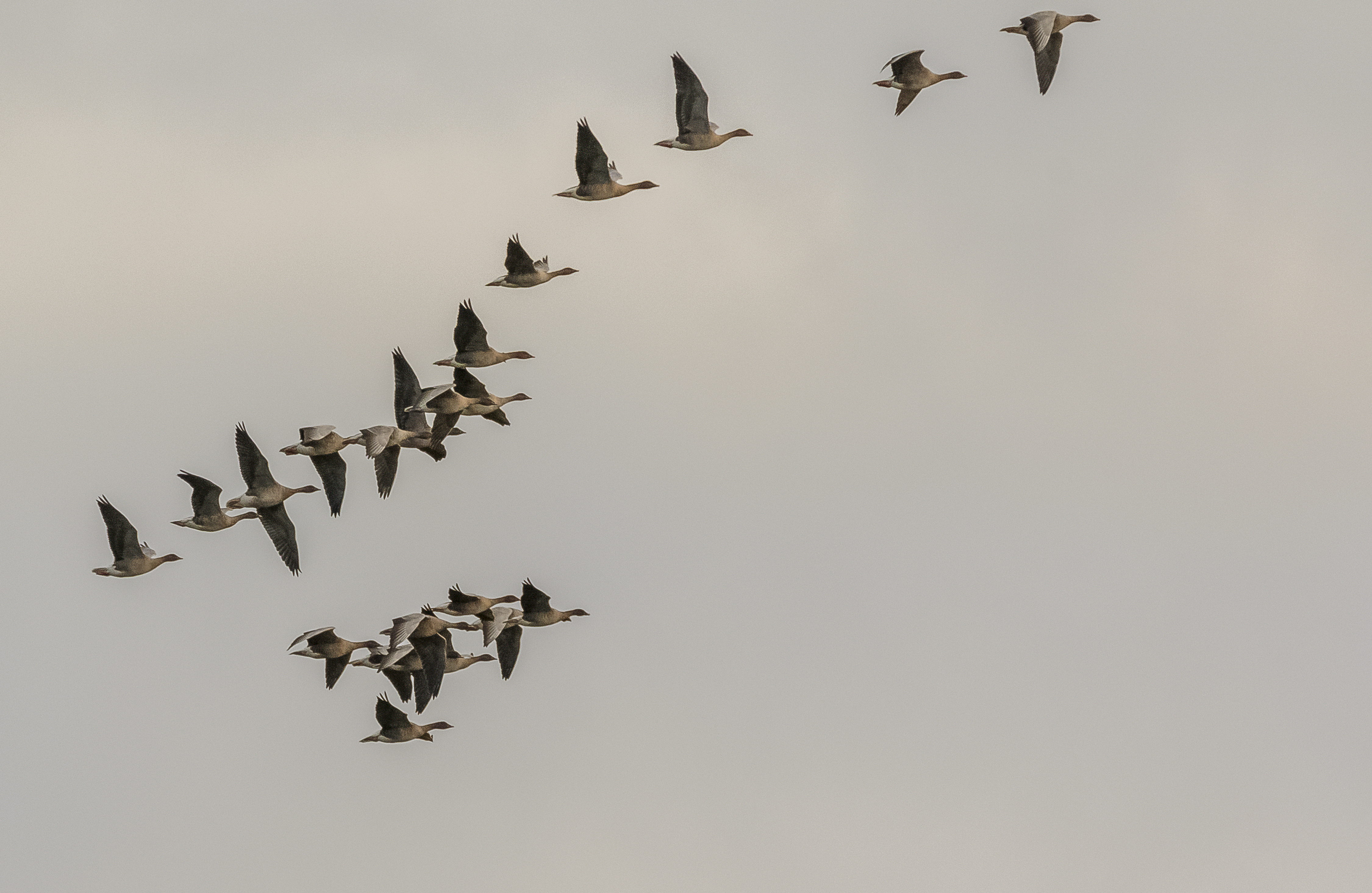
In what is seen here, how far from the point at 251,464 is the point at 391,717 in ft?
20.1

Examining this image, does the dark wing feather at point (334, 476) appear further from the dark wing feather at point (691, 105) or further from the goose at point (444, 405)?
the dark wing feather at point (691, 105)

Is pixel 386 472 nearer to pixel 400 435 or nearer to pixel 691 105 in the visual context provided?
pixel 400 435

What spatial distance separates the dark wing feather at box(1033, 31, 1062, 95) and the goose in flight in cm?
1569

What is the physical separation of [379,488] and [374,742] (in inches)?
198

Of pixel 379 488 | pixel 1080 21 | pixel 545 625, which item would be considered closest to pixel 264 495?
pixel 379 488

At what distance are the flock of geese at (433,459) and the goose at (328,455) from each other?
3 cm

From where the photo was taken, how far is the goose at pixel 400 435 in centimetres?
5175

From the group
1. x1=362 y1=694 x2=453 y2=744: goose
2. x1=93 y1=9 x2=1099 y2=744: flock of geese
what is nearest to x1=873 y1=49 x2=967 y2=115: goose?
x1=93 y1=9 x2=1099 y2=744: flock of geese

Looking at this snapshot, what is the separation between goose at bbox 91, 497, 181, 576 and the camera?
54.3 meters

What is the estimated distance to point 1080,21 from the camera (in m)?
52.0

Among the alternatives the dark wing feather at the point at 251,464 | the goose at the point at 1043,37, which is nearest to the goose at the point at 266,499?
the dark wing feather at the point at 251,464

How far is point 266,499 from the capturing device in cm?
5334

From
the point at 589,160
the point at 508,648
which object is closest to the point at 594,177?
the point at 589,160

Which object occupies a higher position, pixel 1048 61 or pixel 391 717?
pixel 1048 61
